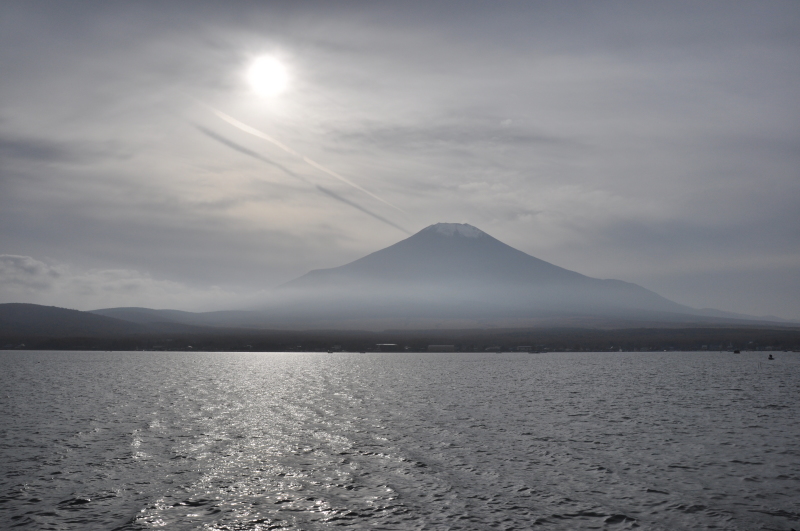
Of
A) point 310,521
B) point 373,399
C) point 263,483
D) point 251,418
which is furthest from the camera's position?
point 373,399

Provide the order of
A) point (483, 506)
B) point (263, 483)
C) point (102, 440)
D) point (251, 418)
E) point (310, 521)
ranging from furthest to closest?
point (251, 418), point (102, 440), point (263, 483), point (483, 506), point (310, 521)

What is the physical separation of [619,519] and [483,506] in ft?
24.6

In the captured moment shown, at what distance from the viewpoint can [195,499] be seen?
3466 cm

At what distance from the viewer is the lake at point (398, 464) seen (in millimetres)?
31688

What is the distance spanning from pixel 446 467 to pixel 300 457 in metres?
12.2

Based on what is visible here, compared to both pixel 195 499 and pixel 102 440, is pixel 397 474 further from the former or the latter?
pixel 102 440

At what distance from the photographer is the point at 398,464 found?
44594 millimetres

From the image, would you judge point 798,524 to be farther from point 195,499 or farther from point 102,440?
point 102,440

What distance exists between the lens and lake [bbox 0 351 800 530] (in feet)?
104

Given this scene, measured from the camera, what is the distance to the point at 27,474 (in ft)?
133

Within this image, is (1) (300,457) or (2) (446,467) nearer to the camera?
(2) (446,467)

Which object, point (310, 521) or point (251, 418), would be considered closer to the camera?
point (310, 521)

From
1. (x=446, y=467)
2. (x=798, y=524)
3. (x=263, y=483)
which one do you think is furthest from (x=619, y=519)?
(x=263, y=483)

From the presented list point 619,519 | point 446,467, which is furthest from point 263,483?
point 619,519
